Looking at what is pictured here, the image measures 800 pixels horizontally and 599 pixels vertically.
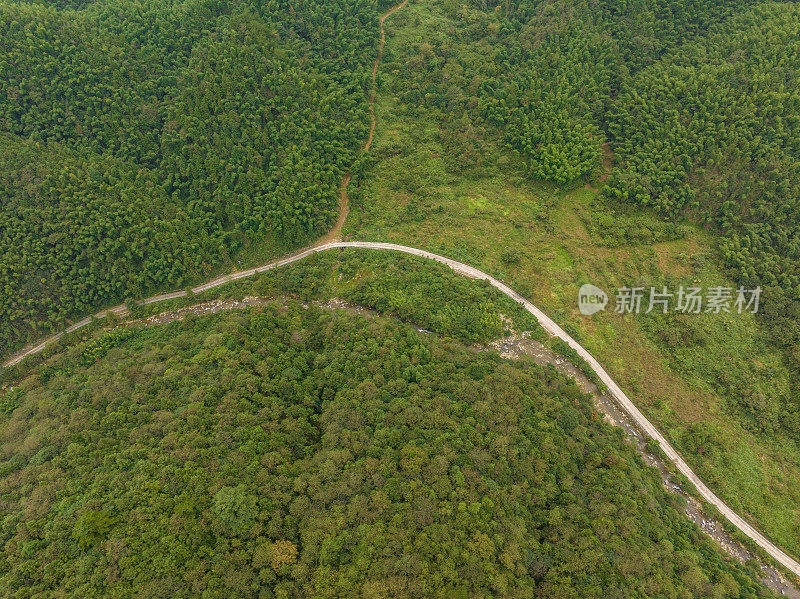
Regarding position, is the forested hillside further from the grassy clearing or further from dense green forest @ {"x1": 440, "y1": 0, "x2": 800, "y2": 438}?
the grassy clearing

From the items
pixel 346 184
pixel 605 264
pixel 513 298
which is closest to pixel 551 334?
pixel 513 298

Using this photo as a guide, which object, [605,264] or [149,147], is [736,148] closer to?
[605,264]

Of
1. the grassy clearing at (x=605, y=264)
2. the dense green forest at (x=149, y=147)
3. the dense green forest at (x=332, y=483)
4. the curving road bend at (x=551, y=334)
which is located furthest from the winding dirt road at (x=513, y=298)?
the dense green forest at (x=332, y=483)

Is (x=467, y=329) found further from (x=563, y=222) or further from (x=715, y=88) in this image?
(x=715, y=88)

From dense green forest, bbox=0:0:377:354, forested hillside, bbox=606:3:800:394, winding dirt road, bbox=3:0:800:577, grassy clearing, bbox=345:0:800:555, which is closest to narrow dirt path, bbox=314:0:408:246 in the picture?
winding dirt road, bbox=3:0:800:577

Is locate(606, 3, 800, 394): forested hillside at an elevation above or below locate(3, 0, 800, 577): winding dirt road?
above

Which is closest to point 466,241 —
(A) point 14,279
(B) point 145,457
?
(B) point 145,457

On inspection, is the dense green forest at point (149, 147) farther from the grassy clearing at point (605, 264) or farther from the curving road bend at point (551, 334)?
the grassy clearing at point (605, 264)
